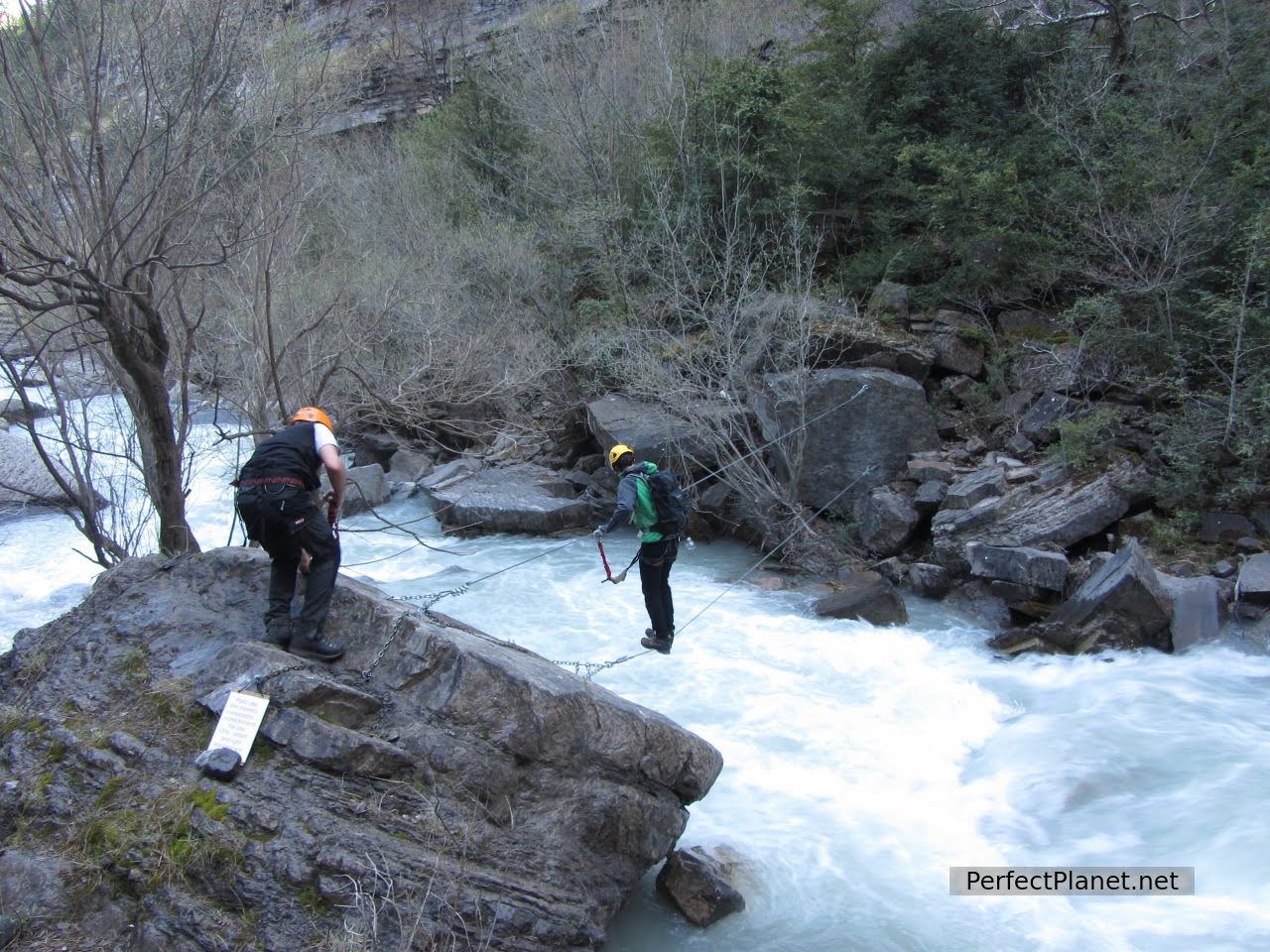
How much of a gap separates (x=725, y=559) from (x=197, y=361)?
7751mm

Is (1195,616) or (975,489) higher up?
(975,489)

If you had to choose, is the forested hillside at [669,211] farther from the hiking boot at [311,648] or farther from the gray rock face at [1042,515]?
the hiking boot at [311,648]

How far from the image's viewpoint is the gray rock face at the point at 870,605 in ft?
35.2

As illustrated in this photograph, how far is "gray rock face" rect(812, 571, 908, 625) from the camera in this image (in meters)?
10.7

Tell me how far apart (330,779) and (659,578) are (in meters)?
3.46

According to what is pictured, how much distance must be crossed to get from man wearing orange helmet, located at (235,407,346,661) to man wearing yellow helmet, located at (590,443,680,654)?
220 centimetres

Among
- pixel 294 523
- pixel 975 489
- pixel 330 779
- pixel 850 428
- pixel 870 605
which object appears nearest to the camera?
pixel 330 779

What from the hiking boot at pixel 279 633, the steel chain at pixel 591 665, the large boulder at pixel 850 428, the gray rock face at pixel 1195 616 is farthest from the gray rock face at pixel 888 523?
the hiking boot at pixel 279 633

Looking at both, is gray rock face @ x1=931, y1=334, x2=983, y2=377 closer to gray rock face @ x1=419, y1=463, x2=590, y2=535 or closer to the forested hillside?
the forested hillside

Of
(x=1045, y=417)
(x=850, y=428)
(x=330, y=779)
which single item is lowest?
(x=1045, y=417)

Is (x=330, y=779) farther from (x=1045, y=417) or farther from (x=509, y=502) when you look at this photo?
(x=1045, y=417)

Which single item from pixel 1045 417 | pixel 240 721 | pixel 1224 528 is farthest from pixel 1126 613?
pixel 240 721

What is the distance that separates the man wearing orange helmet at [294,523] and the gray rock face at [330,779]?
0.17 m

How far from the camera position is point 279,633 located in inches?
204
